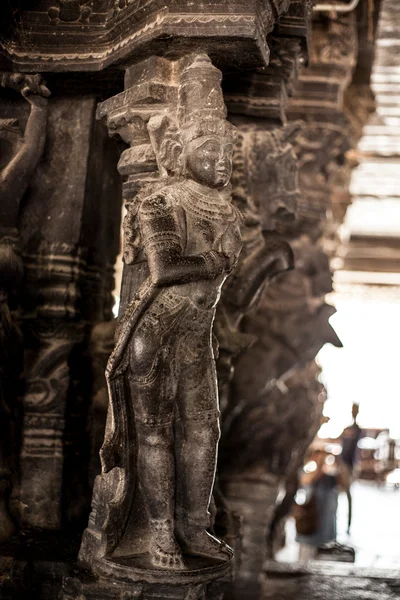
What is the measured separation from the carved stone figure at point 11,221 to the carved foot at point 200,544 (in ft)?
3.08

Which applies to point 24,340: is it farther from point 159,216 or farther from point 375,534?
point 375,534

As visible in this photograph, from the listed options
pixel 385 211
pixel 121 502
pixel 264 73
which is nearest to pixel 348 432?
pixel 385 211

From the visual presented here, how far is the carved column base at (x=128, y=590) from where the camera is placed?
150 inches

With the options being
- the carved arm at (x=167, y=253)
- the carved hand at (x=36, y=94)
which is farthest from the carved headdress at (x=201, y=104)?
the carved hand at (x=36, y=94)

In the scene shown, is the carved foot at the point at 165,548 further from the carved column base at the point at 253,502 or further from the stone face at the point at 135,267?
the carved column base at the point at 253,502

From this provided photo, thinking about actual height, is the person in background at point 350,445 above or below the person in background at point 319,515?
above

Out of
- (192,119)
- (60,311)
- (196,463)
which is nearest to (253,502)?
(60,311)

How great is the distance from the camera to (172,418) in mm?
4031

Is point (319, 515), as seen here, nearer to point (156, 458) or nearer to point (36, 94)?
point (156, 458)

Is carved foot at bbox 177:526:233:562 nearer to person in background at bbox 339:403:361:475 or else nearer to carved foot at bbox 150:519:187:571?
carved foot at bbox 150:519:187:571

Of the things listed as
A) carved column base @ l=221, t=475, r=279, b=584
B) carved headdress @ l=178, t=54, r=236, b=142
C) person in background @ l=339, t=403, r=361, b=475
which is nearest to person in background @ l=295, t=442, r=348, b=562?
person in background @ l=339, t=403, r=361, b=475

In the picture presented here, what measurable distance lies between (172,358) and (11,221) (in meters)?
1.24

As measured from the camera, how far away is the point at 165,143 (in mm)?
4031

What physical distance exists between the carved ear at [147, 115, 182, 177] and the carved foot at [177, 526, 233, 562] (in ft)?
5.07
